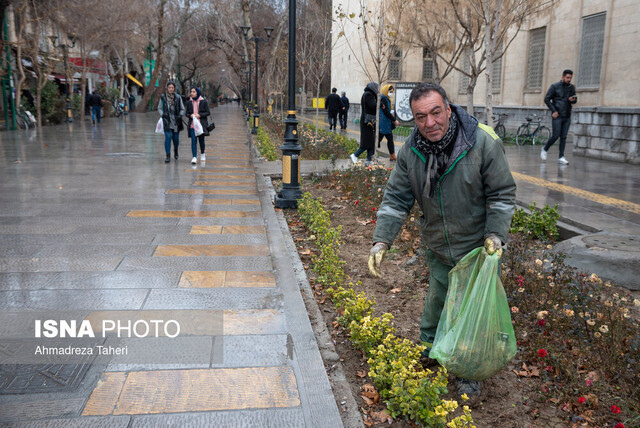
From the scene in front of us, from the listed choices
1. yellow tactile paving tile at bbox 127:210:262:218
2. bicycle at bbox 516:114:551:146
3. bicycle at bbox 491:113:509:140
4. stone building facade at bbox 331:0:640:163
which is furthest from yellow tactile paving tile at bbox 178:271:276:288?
bicycle at bbox 491:113:509:140

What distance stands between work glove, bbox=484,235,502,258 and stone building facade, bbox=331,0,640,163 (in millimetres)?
11260

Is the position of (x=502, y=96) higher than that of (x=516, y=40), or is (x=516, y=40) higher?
(x=516, y=40)

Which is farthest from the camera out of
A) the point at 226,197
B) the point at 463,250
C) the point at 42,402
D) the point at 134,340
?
the point at 226,197

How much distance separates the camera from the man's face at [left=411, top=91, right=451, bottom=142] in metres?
2.89

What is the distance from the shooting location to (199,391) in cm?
310

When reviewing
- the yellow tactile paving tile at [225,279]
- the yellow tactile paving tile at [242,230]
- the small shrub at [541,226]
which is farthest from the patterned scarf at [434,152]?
the yellow tactile paving tile at [242,230]

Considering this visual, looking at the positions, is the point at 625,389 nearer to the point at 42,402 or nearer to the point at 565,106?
the point at 42,402

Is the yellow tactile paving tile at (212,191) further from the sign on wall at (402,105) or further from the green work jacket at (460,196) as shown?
the sign on wall at (402,105)

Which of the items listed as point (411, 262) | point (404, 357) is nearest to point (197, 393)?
point (404, 357)

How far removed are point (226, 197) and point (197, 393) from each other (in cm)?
614

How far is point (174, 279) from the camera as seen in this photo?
193 inches

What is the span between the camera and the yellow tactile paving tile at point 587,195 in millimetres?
7562

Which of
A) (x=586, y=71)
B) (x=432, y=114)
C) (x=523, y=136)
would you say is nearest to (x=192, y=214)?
(x=432, y=114)

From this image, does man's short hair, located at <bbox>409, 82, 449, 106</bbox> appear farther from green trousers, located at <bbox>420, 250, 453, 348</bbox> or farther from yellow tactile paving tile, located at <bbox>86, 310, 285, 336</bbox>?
yellow tactile paving tile, located at <bbox>86, 310, 285, 336</bbox>
